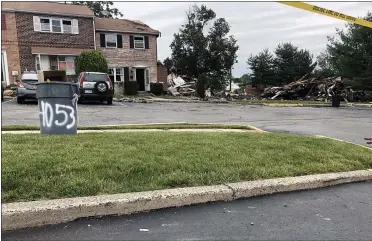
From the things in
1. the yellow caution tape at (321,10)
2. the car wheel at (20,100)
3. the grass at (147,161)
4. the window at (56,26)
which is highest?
the window at (56,26)

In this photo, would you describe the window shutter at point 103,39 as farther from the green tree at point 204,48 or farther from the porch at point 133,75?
the green tree at point 204,48

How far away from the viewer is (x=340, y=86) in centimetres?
3294

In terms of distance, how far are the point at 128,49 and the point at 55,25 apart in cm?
634

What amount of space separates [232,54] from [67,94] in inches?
1478

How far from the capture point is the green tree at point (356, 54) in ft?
101

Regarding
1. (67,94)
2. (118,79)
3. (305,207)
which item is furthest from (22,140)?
(118,79)

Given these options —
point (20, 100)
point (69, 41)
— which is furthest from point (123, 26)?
point (20, 100)

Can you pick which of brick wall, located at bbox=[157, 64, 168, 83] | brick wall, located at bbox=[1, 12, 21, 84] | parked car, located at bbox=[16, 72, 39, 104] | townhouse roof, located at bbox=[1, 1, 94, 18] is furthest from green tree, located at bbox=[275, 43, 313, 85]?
parked car, located at bbox=[16, 72, 39, 104]

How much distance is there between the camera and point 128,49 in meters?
32.0

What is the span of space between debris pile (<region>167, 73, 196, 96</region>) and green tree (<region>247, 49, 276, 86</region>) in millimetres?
15468

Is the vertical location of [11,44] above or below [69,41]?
below

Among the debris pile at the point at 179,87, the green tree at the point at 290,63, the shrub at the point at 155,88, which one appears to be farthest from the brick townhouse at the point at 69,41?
the green tree at the point at 290,63

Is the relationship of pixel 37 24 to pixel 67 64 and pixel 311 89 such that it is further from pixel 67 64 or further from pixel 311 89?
pixel 311 89

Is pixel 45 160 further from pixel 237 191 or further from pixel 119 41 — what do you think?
pixel 119 41
